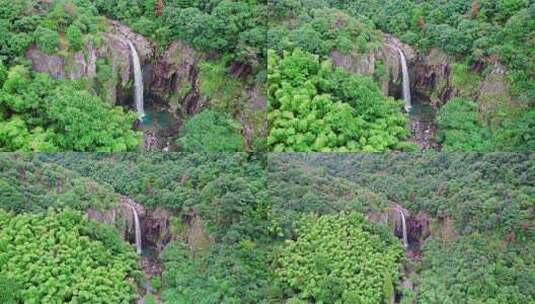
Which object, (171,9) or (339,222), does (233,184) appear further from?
(171,9)


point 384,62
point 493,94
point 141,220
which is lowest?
point 141,220

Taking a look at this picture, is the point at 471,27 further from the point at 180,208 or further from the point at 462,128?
the point at 180,208

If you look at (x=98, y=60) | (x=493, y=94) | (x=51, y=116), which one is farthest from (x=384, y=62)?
(x=51, y=116)

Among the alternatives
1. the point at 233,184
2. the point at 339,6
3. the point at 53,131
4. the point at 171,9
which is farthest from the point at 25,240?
the point at 339,6

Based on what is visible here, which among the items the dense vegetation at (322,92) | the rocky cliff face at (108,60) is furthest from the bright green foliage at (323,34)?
the rocky cliff face at (108,60)

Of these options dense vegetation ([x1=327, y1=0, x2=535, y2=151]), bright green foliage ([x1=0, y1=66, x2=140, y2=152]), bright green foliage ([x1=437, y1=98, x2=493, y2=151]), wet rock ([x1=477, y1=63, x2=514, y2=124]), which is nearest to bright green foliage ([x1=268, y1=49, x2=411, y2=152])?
bright green foliage ([x1=437, y1=98, x2=493, y2=151])

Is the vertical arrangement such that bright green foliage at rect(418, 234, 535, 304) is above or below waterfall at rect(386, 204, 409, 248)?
below

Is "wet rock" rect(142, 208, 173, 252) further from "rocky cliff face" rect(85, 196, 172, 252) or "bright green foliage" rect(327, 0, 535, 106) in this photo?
"bright green foliage" rect(327, 0, 535, 106)
